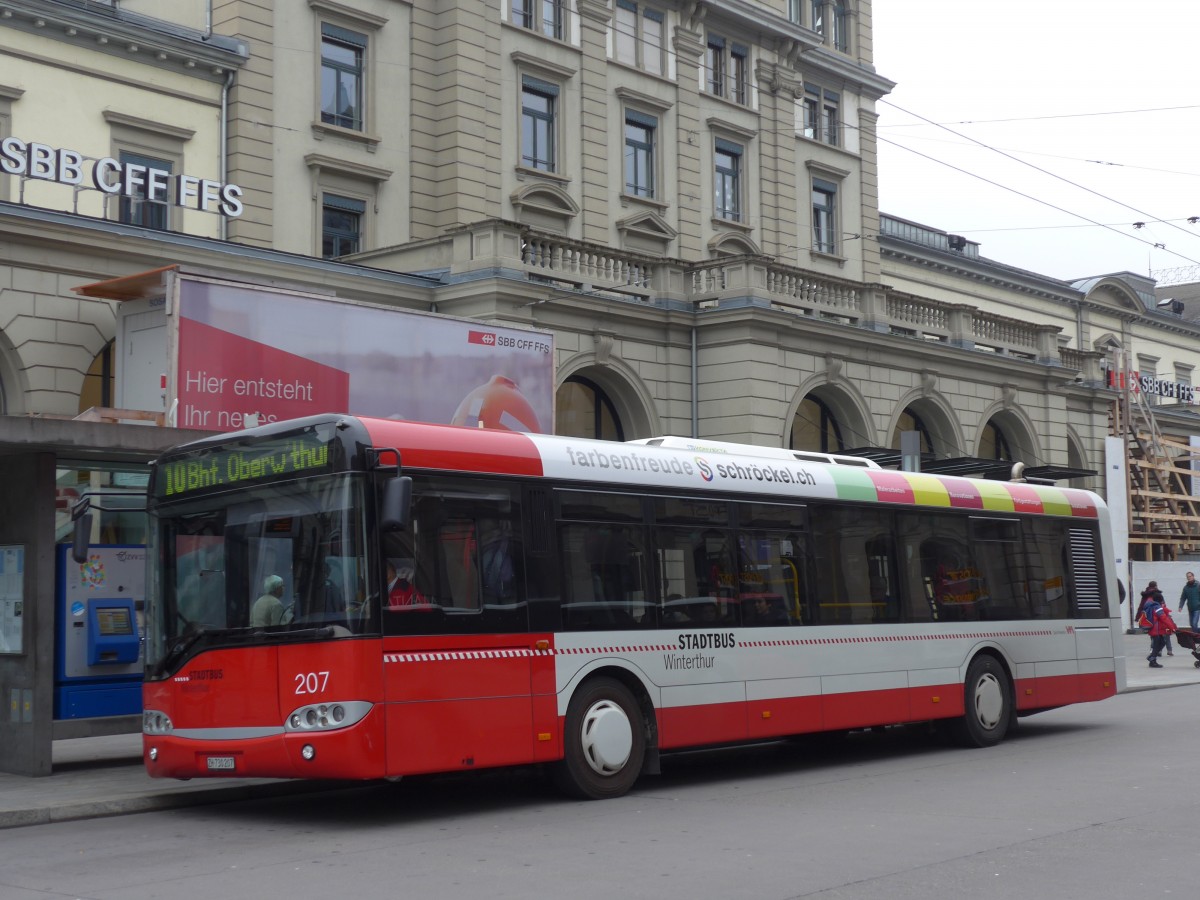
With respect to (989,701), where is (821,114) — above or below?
above

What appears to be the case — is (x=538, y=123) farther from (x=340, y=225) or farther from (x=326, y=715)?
(x=326, y=715)

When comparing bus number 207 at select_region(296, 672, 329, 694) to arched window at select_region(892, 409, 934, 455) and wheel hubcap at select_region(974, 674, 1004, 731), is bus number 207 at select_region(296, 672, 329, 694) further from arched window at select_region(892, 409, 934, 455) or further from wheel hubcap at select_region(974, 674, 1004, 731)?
arched window at select_region(892, 409, 934, 455)

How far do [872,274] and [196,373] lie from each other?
85.0 feet

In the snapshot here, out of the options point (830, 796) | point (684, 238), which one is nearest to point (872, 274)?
point (684, 238)

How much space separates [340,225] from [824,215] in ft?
52.4

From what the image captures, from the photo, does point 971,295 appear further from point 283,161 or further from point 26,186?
point 26,186

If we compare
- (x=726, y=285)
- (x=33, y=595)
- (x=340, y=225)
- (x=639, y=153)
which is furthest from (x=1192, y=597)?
(x=33, y=595)

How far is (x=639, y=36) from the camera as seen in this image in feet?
116

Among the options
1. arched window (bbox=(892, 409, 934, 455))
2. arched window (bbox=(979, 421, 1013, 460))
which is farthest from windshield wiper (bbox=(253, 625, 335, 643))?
arched window (bbox=(979, 421, 1013, 460))

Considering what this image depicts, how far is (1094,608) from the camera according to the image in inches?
714

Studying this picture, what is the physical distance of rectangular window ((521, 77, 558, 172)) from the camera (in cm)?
3281

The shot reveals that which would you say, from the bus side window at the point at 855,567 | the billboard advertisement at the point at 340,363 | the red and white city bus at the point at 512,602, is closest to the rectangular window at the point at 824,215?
the billboard advertisement at the point at 340,363

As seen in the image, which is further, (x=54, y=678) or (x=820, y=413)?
(x=820, y=413)

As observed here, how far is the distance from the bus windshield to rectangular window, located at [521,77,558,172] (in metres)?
22.2
